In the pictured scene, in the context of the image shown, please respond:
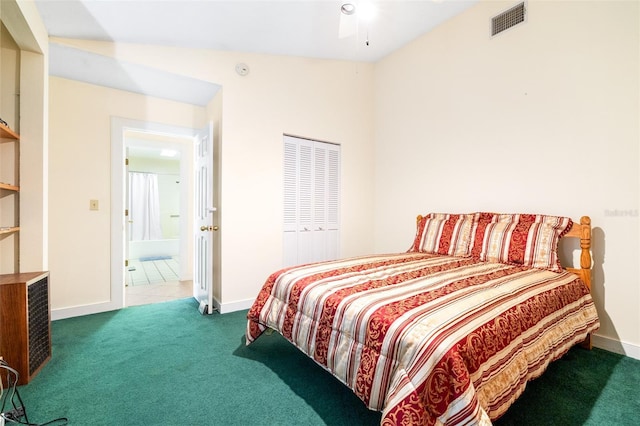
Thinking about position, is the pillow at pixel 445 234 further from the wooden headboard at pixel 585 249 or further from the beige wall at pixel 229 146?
the beige wall at pixel 229 146

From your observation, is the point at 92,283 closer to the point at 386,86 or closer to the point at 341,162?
the point at 341,162

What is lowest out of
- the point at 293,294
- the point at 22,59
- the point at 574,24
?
the point at 293,294

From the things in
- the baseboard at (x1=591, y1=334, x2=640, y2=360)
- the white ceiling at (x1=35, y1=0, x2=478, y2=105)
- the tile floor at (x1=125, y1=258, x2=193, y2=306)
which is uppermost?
the white ceiling at (x1=35, y1=0, x2=478, y2=105)

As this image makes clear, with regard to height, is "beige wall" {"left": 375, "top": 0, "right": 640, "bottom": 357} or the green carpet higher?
"beige wall" {"left": 375, "top": 0, "right": 640, "bottom": 357}

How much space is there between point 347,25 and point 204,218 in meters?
2.45

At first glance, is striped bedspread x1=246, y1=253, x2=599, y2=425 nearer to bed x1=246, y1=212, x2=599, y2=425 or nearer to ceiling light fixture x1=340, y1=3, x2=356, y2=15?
bed x1=246, y1=212, x2=599, y2=425

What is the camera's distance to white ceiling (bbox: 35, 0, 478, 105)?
2152mm

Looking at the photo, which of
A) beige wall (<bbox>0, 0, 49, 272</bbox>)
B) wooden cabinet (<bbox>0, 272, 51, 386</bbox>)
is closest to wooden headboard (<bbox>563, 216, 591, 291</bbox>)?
wooden cabinet (<bbox>0, 272, 51, 386</bbox>)

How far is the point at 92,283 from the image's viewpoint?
2906mm

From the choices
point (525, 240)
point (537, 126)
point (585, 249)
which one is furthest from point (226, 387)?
point (537, 126)

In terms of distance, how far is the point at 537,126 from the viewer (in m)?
2.47

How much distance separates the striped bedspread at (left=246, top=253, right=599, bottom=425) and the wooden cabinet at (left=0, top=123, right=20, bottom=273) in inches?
68.2

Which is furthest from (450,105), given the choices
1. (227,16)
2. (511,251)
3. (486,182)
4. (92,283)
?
(92,283)

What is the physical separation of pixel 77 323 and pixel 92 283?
42 cm
